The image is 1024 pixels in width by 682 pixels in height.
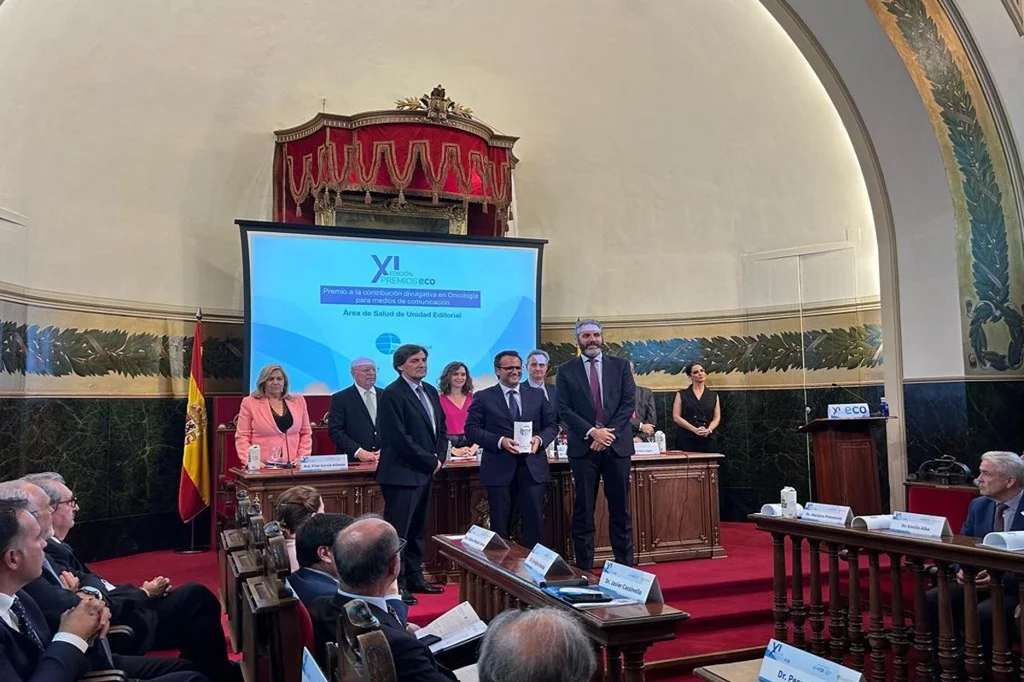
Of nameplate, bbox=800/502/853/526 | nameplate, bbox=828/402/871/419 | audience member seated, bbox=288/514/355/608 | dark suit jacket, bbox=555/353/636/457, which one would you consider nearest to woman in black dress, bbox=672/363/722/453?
nameplate, bbox=828/402/871/419

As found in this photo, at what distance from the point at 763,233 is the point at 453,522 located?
4468mm

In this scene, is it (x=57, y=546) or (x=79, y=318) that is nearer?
(x=57, y=546)

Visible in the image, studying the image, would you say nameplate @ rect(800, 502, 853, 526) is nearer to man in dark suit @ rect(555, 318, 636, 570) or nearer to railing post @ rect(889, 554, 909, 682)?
railing post @ rect(889, 554, 909, 682)

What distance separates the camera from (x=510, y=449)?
175 inches

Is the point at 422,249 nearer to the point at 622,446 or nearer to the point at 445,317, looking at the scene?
the point at 445,317

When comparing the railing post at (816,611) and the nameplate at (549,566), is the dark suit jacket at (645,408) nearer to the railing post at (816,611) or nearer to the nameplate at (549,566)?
the railing post at (816,611)

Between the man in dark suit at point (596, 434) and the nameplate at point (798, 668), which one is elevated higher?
the man in dark suit at point (596, 434)

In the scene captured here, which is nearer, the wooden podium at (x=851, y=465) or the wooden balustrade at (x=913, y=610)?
the wooden balustrade at (x=913, y=610)

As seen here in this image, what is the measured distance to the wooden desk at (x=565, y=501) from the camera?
4.70 metres

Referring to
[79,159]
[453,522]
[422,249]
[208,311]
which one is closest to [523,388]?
[453,522]

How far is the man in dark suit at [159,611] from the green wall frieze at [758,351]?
5.68 meters

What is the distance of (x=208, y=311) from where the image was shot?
7.12m

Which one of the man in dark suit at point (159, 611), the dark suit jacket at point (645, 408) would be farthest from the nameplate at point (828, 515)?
the dark suit jacket at point (645, 408)

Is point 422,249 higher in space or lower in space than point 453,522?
higher
